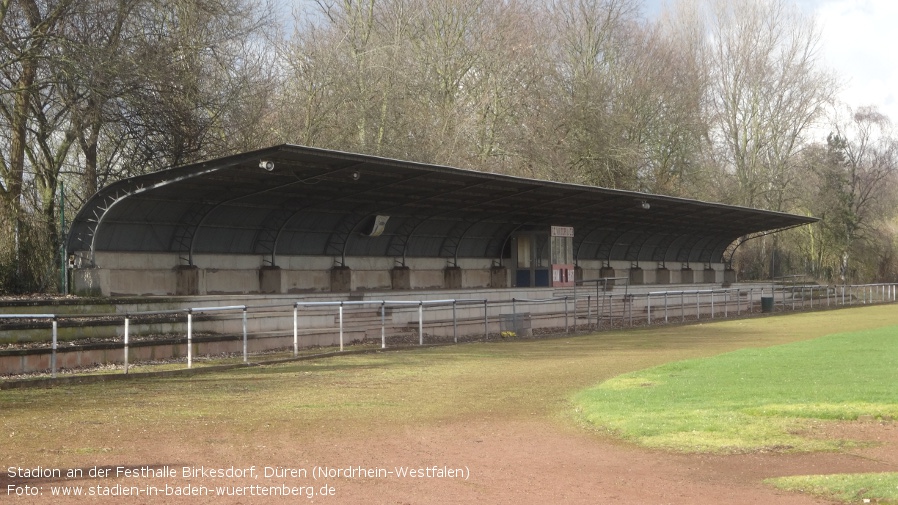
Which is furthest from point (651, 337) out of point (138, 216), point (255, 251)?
point (138, 216)

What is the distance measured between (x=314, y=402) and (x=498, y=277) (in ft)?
86.1

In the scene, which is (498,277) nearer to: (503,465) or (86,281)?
(86,281)

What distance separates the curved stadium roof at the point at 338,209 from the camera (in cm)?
2230

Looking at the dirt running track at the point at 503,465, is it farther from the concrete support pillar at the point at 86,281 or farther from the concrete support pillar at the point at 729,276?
the concrete support pillar at the point at 729,276

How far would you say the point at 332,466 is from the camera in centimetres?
862

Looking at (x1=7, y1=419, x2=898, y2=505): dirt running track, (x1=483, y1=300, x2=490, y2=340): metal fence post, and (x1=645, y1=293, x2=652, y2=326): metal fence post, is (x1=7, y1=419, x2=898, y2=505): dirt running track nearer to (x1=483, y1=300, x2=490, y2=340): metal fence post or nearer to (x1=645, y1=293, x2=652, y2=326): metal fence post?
(x1=483, y1=300, x2=490, y2=340): metal fence post

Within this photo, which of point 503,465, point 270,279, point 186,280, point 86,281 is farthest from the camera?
point 270,279

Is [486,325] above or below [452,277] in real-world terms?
below

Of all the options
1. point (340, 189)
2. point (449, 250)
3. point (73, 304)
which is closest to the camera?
point (73, 304)

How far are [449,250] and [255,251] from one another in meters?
10.1

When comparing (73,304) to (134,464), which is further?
(73,304)

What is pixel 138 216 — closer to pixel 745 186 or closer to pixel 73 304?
pixel 73 304

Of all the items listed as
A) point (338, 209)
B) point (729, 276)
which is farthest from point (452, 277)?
point (729, 276)

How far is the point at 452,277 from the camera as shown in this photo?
119ft
